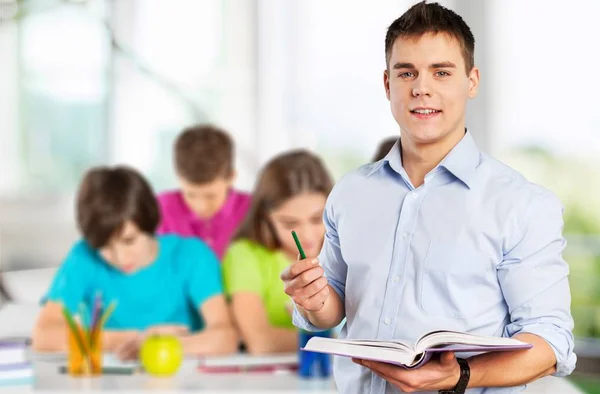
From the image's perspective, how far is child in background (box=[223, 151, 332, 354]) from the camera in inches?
118

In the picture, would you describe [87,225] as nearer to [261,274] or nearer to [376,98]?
[261,274]

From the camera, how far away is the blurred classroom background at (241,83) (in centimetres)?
472

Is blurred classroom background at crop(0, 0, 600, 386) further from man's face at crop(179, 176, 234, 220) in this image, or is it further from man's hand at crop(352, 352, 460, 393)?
man's hand at crop(352, 352, 460, 393)

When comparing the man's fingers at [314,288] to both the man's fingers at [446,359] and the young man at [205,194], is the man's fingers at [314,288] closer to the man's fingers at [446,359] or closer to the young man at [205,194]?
the man's fingers at [446,359]

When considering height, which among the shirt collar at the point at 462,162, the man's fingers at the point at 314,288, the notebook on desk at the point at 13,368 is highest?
the shirt collar at the point at 462,162

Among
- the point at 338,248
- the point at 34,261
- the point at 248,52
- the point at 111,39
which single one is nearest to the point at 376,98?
the point at 248,52

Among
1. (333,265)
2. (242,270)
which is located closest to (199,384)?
(242,270)

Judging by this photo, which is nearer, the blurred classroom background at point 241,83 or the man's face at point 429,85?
the man's face at point 429,85

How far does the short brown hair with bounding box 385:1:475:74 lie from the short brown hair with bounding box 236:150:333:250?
63.0 inches

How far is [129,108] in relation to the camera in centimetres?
476

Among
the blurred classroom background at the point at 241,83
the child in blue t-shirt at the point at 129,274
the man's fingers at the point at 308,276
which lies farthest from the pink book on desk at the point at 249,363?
the blurred classroom background at the point at 241,83

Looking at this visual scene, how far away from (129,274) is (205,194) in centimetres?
75

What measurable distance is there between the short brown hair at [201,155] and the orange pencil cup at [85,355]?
1251 mm

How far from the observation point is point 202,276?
314 centimetres
